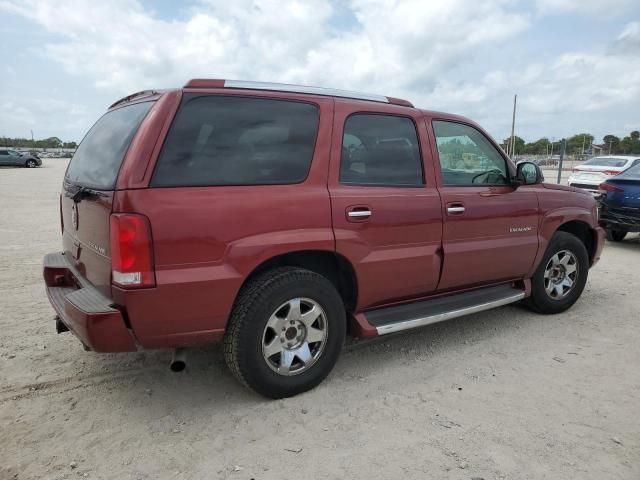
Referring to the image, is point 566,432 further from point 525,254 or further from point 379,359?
point 525,254

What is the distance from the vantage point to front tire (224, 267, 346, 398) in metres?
2.93

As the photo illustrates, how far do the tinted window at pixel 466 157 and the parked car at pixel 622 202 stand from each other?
16.0ft

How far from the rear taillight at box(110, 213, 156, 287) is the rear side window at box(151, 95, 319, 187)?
240 millimetres

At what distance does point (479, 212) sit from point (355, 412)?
6.15ft

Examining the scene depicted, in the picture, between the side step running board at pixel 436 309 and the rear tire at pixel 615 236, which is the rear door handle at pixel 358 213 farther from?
the rear tire at pixel 615 236

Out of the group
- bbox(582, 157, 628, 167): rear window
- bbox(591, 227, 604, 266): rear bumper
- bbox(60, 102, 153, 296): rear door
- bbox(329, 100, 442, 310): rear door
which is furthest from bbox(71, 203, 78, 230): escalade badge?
bbox(582, 157, 628, 167): rear window

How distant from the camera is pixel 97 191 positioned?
2.79 m

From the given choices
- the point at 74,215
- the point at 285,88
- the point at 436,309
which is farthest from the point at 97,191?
the point at 436,309

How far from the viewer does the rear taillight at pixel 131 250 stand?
2.55m

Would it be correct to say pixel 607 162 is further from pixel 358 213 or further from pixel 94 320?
pixel 94 320

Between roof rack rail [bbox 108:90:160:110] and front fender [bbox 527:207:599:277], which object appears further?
front fender [bbox 527:207:599:277]

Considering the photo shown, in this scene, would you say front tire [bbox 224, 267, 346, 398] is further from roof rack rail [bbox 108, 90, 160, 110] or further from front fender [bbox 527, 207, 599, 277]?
front fender [bbox 527, 207, 599, 277]

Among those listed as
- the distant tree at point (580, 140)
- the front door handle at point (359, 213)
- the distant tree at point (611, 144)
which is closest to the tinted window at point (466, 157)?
the front door handle at point (359, 213)

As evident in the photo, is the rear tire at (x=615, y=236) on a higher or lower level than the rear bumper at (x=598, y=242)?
lower
